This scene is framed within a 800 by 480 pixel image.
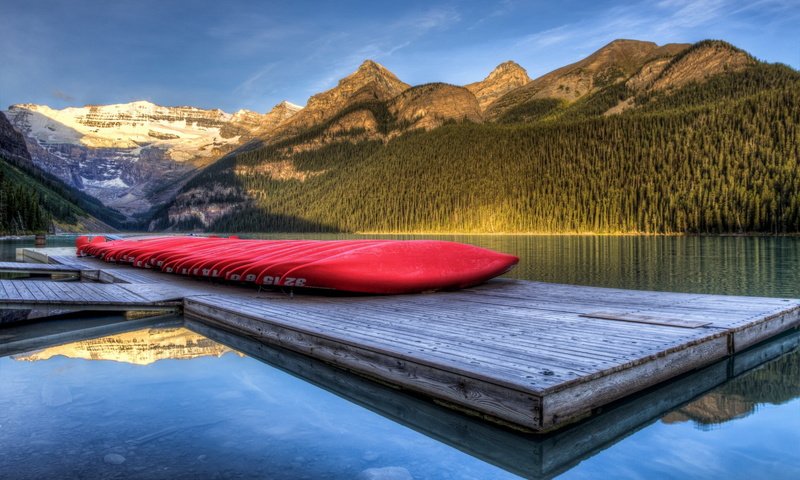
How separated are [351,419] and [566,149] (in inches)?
4645

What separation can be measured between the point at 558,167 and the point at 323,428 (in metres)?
113

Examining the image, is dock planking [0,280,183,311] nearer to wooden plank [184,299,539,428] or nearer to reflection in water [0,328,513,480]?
reflection in water [0,328,513,480]

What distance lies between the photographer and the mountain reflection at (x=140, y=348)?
278 inches

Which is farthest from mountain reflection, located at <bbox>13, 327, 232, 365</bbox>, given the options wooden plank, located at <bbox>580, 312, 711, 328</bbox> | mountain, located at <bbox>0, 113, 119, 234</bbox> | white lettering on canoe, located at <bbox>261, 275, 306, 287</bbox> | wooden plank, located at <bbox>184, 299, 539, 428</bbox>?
mountain, located at <bbox>0, 113, 119, 234</bbox>

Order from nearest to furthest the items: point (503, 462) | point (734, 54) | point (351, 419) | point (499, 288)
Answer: point (503, 462), point (351, 419), point (499, 288), point (734, 54)

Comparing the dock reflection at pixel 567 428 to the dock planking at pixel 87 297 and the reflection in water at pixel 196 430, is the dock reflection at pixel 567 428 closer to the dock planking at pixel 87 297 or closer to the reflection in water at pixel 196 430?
the reflection in water at pixel 196 430

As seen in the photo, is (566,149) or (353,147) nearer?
(566,149)

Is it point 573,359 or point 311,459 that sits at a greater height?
point 573,359

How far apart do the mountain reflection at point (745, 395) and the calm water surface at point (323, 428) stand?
2 cm

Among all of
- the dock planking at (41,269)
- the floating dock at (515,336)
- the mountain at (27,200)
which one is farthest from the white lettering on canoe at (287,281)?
the mountain at (27,200)

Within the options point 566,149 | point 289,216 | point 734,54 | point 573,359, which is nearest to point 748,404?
point 573,359

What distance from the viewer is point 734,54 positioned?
148m

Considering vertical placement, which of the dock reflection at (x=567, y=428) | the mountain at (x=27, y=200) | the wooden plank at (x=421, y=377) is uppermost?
the mountain at (x=27, y=200)

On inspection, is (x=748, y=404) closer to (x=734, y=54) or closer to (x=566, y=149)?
(x=566, y=149)
